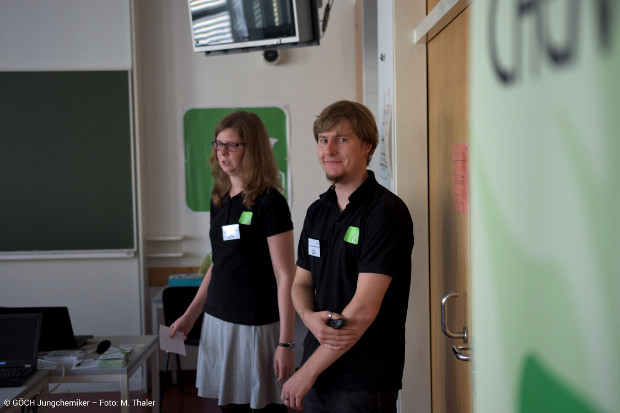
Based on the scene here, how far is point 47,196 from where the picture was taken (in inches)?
181

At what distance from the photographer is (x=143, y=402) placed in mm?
4254

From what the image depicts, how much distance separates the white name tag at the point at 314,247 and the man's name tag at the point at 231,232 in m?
0.51

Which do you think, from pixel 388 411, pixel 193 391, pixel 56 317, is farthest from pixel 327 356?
pixel 193 391

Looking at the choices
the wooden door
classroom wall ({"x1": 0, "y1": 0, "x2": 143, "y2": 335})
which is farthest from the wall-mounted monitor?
Answer: classroom wall ({"x1": 0, "y1": 0, "x2": 143, "y2": 335})

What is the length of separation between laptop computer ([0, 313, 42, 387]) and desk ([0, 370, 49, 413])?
0.12ft

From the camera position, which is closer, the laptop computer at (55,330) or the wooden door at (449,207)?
the wooden door at (449,207)

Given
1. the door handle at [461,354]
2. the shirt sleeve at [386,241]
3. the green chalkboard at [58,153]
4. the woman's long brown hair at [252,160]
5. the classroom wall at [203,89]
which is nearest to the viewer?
the shirt sleeve at [386,241]

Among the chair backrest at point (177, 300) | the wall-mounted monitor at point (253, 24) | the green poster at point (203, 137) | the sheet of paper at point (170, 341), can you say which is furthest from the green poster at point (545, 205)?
the green poster at point (203, 137)

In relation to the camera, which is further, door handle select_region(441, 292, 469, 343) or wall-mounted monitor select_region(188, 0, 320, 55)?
wall-mounted monitor select_region(188, 0, 320, 55)

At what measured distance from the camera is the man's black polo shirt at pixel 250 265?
2.28 m

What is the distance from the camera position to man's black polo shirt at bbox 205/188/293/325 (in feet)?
7.47

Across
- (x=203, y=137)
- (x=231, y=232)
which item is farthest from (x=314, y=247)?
(x=203, y=137)

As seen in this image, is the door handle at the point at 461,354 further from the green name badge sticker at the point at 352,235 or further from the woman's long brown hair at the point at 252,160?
the woman's long brown hair at the point at 252,160

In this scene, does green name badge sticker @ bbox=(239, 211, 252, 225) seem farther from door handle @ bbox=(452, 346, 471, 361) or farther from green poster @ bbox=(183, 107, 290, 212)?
green poster @ bbox=(183, 107, 290, 212)
